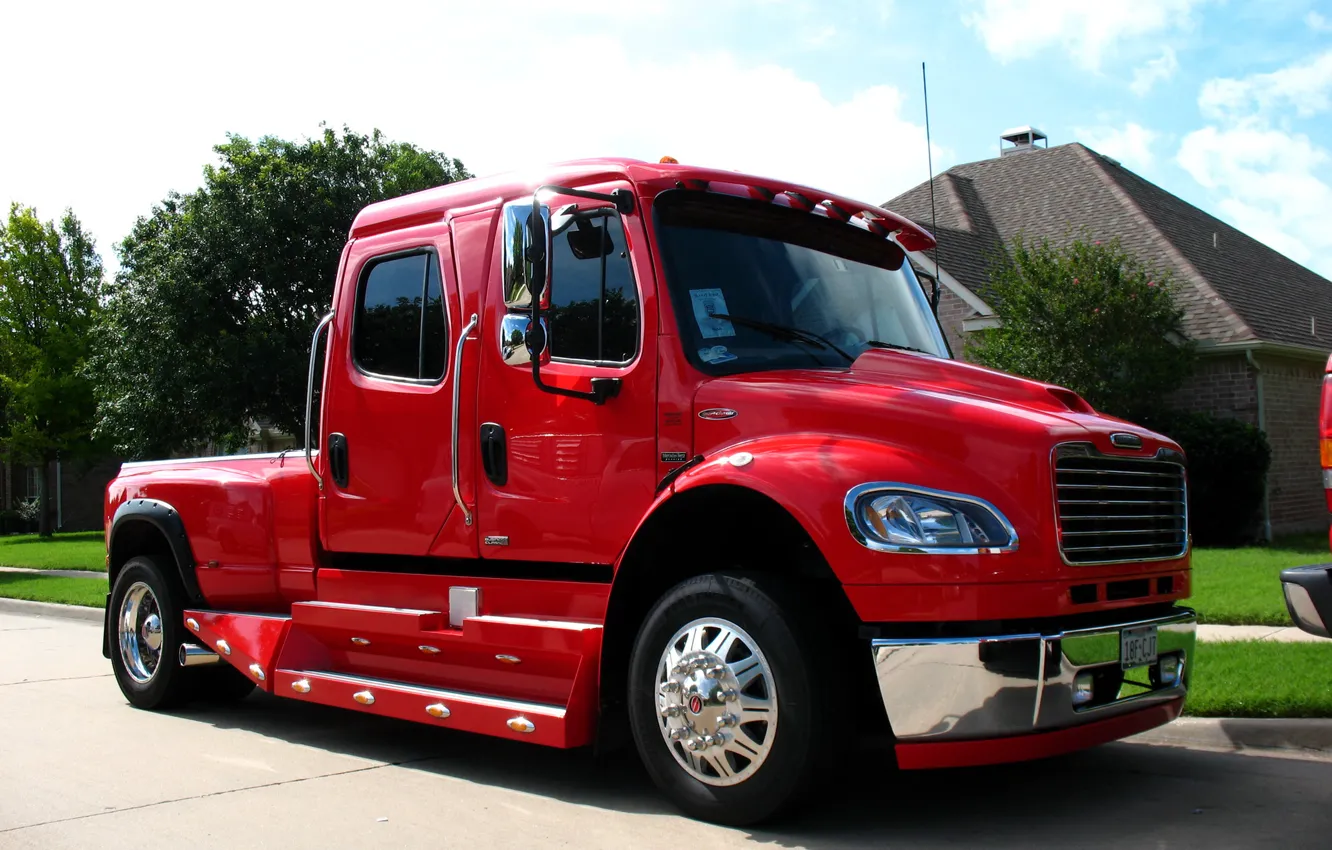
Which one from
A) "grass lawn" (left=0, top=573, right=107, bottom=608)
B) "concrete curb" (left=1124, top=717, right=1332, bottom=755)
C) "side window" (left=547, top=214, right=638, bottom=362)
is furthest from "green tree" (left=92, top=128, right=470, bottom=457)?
"concrete curb" (left=1124, top=717, right=1332, bottom=755)

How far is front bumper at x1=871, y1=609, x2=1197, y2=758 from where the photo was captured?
412 cm

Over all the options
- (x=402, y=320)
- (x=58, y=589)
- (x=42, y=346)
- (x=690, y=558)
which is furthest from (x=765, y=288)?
(x=42, y=346)

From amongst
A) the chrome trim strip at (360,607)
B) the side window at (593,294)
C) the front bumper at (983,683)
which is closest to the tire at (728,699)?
the front bumper at (983,683)

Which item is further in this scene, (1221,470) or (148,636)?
(1221,470)

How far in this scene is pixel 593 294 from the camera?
5.40 meters

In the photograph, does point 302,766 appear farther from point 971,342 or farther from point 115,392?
point 115,392

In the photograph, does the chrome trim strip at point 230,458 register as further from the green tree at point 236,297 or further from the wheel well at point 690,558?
the green tree at point 236,297

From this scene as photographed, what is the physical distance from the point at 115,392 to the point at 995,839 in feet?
94.5

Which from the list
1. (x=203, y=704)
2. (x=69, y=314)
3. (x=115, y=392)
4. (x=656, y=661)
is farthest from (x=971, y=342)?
(x=69, y=314)

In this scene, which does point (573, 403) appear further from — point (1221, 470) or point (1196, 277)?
point (1196, 277)

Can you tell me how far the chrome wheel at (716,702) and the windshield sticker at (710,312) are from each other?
4.02 feet

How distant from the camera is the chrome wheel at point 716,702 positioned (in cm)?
453

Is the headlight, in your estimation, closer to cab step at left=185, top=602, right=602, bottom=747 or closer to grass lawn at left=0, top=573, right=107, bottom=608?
cab step at left=185, top=602, right=602, bottom=747

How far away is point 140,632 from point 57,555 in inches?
778
